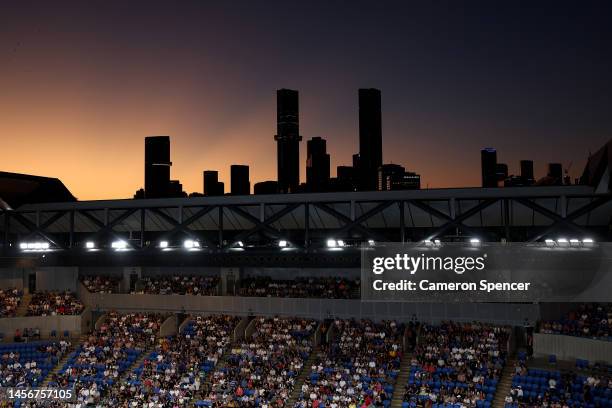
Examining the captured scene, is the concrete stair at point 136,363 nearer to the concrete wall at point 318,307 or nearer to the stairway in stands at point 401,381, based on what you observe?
the concrete wall at point 318,307

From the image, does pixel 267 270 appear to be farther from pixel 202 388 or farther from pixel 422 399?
pixel 422 399

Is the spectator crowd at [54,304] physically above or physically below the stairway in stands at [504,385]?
above

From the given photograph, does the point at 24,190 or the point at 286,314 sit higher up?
the point at 24,190

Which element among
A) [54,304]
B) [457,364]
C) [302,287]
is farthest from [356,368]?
[54,304]

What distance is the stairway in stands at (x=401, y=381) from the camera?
35.9m

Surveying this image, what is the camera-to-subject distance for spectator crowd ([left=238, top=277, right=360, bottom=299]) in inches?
1821

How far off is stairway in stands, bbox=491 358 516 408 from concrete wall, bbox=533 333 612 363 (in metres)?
1.60

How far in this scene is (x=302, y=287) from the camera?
48094 millimetres

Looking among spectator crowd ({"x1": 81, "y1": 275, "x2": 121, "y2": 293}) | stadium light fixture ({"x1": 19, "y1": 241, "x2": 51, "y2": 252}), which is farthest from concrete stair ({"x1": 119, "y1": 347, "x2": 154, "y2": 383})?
stadium light fixture ({"x1": 19, "y1": 241, "x2": 51, "y2": 252})

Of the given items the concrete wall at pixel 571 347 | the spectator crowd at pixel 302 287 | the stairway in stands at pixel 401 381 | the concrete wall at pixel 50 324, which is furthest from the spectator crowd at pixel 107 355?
the concrete wall at pixel 571 347

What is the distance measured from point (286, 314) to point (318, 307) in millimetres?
2457

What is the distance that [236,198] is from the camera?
33.5 metres

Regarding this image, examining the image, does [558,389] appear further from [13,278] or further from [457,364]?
[13,278]

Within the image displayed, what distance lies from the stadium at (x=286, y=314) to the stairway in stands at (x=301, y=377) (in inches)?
4.4
